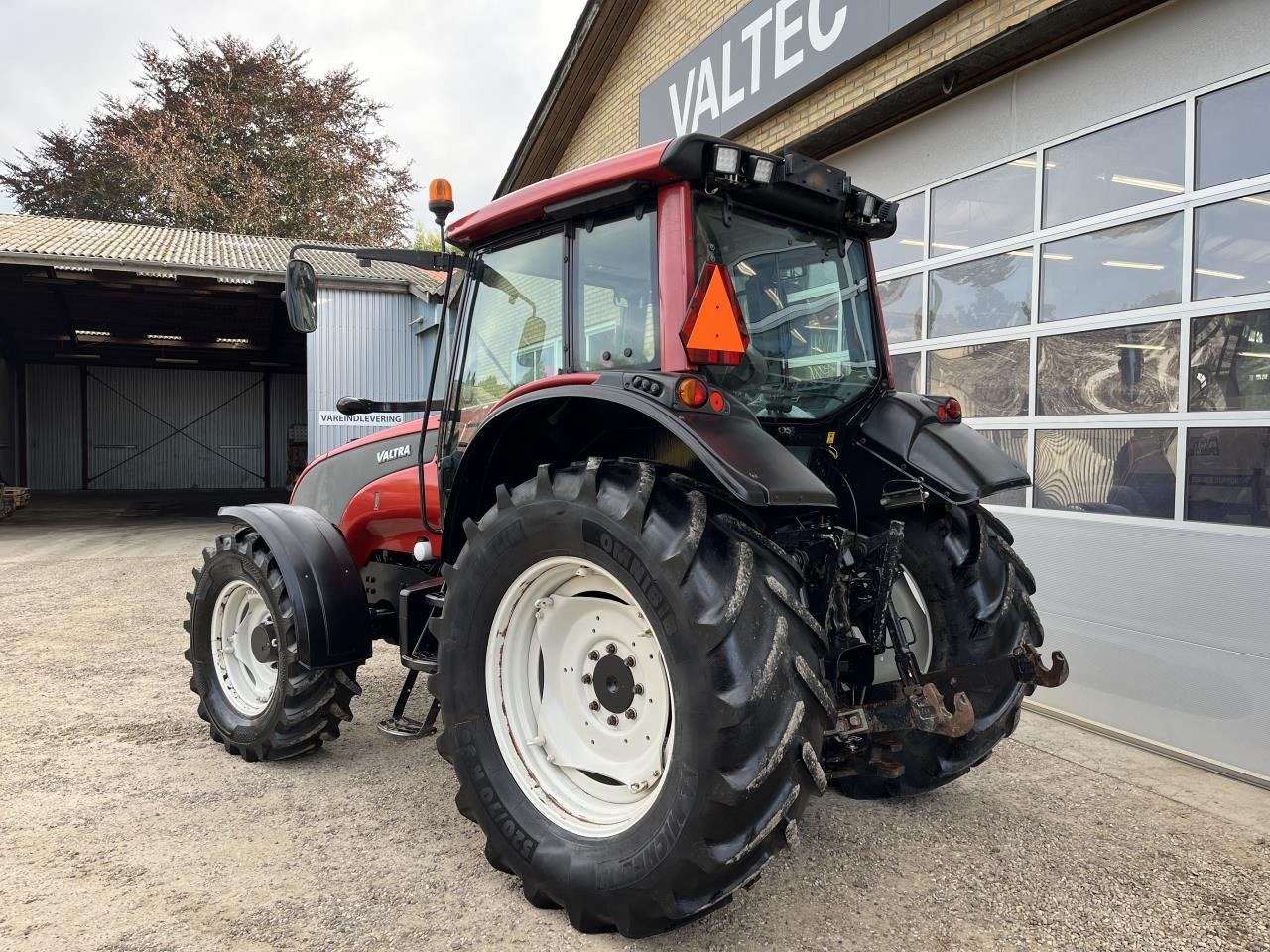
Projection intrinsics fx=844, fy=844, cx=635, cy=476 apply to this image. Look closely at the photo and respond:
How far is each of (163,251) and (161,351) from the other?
33.1 feet

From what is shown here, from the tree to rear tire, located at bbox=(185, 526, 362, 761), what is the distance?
81.1 feet

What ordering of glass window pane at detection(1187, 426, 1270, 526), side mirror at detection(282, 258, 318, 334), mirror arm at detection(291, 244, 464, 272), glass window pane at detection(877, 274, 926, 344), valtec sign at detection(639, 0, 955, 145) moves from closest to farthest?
mirror arm at detection(291, 244, 464, 272)
side mirror at detection(282, 258, 318, 334)
glass window pane at detection(1187, 426, 1270, 526)
valtec sign at detection(639, 0, 955, 145)
glass window pane at detection(877, 274, 926, 344)

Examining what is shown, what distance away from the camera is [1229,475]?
377cm

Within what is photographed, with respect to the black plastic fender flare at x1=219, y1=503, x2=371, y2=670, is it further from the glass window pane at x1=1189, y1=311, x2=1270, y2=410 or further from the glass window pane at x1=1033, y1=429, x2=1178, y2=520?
the glass window pane at x1=1189, y1=311, x2=1270, y2=410

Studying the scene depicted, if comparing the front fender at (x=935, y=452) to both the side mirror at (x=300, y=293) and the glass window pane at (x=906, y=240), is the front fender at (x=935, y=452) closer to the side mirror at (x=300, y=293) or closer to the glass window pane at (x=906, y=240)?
the side mirror at (x=300, y=293)

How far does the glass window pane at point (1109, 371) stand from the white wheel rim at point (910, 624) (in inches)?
77.2

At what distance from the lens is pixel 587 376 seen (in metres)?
2.54

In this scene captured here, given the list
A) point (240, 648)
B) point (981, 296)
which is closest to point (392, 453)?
point (240, 648)

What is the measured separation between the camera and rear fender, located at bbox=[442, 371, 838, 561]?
209 cm

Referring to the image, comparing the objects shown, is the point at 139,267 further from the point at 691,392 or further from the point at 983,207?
the point at 691,392

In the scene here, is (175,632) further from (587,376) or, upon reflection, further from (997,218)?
(997,218)

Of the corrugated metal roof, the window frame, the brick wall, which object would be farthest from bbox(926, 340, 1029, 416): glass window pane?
the corrugated metal roof

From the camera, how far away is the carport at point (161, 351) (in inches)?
546

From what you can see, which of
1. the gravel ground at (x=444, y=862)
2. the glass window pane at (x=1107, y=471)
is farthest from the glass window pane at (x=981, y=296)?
the gravel ground at (x=444, y=862)
